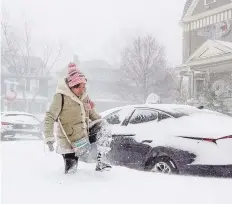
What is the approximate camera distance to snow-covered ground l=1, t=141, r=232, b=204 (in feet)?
11.7

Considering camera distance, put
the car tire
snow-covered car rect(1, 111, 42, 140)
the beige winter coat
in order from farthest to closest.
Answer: snow-covered car rect(1, 111, 42, 140)
the car tire
the beige winter coat

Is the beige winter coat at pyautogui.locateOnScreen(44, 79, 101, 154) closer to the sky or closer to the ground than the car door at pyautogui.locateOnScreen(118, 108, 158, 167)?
closer to the sky

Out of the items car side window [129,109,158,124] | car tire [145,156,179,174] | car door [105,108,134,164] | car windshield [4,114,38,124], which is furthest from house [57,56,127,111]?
car tire [145,156,179,174]

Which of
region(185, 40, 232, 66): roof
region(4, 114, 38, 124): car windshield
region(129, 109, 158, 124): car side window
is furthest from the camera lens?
region(185, 40, 232, 66): roof

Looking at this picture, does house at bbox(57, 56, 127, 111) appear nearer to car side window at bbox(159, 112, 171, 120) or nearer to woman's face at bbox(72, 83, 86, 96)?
car side window at bbox(159, 112, 171, 120)

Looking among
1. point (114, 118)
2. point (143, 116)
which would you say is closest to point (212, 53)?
point (114, 118)

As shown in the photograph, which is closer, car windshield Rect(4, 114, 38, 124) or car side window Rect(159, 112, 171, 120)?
car side window Rect(159, 112, 171, 120)

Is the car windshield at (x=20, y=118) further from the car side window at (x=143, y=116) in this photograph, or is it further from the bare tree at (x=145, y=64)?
the bare tree at (x=145, y=64)

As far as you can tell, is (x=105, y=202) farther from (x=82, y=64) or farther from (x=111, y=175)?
(x=82, y=64)

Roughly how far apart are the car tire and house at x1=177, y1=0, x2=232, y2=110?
1196 cm

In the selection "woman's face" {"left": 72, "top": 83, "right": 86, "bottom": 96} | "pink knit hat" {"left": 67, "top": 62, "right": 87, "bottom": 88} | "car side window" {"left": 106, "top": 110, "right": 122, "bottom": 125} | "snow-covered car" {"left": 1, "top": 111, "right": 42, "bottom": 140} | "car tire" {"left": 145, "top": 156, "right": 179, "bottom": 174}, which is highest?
"pink knit hat" {"left": 67, "top": 62, "right": 87, "bottom": 88}

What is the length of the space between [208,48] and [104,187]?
56.1 feet

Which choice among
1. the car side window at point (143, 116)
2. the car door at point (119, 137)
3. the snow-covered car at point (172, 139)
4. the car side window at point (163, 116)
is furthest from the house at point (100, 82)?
the car side window at point (163, 116)

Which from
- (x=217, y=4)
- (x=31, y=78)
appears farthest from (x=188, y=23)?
(x=31, y=78)
